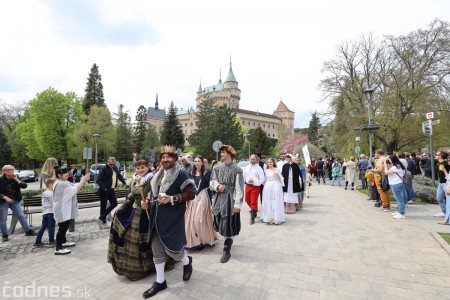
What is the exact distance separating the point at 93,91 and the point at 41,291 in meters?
53.3

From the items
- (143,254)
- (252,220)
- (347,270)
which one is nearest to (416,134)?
(252,220)

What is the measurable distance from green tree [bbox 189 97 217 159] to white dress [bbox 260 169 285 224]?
33602 millimetres

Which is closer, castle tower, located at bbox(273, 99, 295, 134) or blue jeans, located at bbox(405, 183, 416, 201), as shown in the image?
blue jeans, located at bbox(405, 183, 416, 201)

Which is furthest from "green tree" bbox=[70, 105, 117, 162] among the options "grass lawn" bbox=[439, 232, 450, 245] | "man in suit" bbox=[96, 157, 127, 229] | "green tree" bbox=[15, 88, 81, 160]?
"grass lawn" bbox=[439, 232, 450, 245]

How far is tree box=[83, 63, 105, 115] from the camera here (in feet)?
160

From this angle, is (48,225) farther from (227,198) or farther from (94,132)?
(94,132)

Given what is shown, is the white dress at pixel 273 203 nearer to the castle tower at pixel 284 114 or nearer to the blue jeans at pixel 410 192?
the blue jeans at pixel 410 192

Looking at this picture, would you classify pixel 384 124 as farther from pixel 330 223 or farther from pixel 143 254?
pixel 143 254

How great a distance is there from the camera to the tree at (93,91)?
48.8 m

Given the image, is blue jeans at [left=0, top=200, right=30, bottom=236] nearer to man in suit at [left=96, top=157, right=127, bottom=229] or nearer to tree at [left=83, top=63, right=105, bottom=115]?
man in suit at [left=96, top=157, right=127, bottom=229]

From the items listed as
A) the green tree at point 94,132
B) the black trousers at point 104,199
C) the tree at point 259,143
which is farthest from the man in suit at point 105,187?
the tree at point 259,143

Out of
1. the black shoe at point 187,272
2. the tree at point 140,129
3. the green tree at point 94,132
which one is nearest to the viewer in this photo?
the black shoe at point 187,272

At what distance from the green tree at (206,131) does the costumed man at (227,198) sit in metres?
36.0

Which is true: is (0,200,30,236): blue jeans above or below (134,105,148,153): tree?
below
